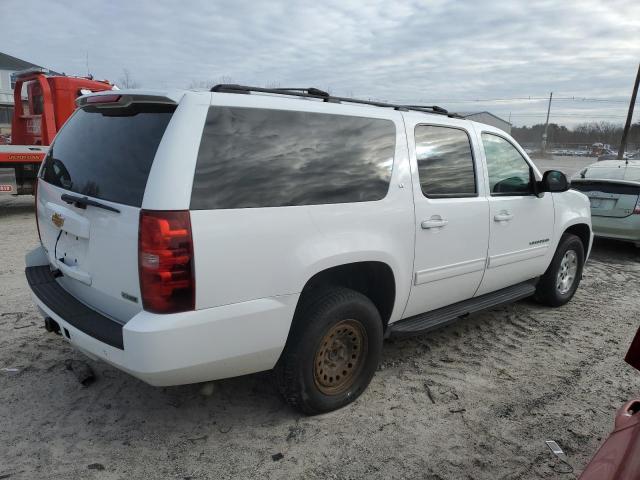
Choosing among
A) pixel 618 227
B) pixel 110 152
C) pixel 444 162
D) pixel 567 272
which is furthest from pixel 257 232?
pixel 618 227

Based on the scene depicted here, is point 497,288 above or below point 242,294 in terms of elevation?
below

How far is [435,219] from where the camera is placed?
340cm

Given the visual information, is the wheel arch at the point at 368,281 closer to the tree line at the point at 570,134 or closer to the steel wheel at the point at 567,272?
the steel wheel at the point at 567,272

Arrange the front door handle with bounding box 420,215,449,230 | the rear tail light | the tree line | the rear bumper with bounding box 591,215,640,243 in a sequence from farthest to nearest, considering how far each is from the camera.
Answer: the tree line → the rear bumper with bounding box 591,215,640,243 → the front door handle with bounding box 420,215,449,230 → the rear tail light

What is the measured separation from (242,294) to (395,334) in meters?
1.35

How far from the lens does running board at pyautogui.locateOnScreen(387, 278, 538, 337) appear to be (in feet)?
11.3

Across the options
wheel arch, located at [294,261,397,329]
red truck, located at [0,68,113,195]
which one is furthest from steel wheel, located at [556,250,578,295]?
red truck, located at [0,68,113,195]

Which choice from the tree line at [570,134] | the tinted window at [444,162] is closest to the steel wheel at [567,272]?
the tinted window at [444,162]

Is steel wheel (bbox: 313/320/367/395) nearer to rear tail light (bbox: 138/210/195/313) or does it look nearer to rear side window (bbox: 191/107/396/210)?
rear side window (bbox: 191/107/396/210)

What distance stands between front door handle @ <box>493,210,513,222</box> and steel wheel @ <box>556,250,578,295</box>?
140 centimetres

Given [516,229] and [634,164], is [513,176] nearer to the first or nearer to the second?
[516,229]

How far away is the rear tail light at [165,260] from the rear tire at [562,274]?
13.0ft

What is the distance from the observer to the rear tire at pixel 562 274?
499 centimetres

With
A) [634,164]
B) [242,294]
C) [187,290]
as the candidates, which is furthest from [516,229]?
[634,164]
